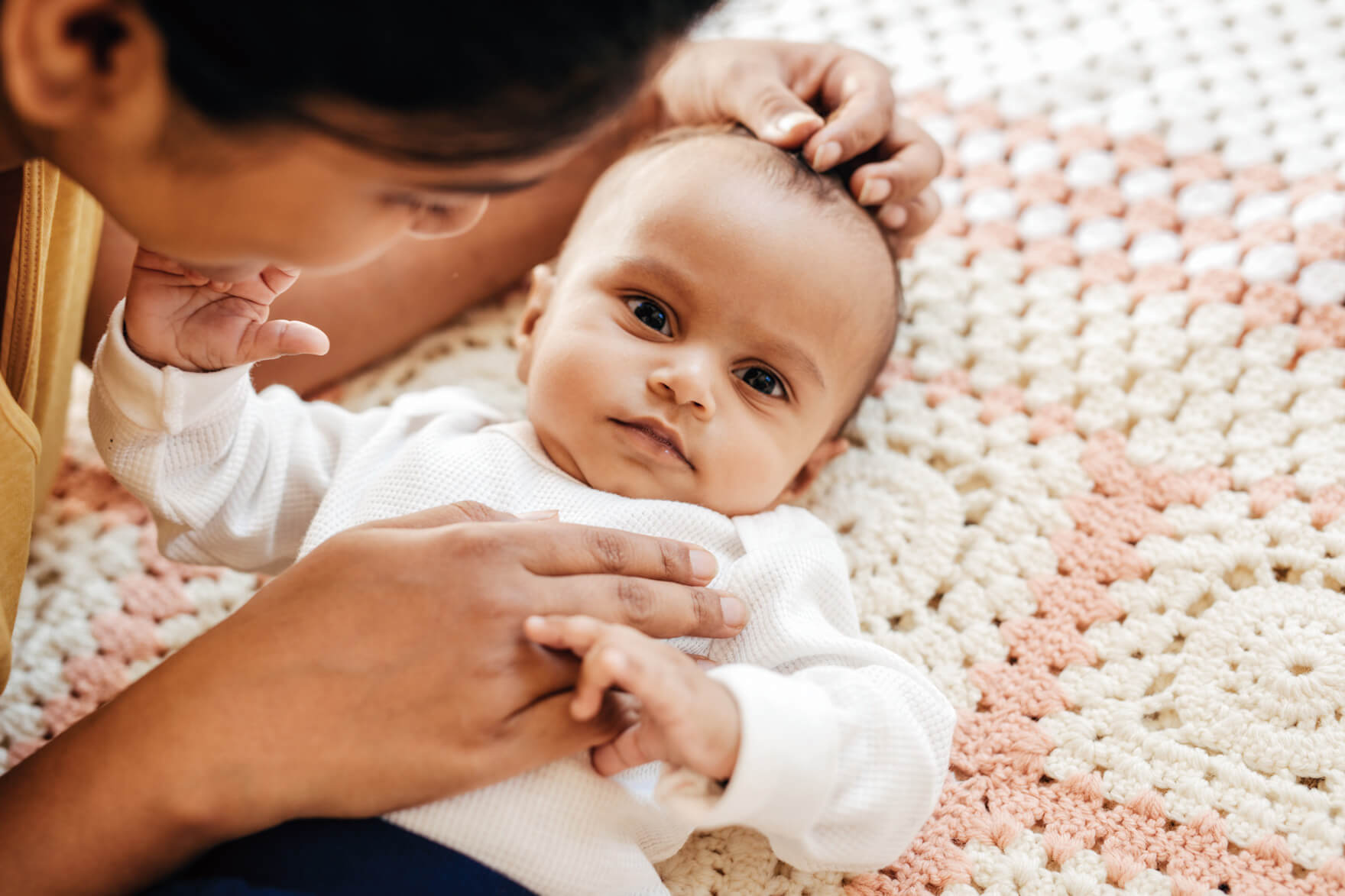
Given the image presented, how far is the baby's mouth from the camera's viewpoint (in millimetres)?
962

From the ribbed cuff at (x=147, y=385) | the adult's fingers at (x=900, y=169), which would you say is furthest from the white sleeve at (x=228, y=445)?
the adult's fingers at (x=900, y=169)

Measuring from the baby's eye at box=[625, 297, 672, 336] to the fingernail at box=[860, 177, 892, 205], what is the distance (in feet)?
0.88

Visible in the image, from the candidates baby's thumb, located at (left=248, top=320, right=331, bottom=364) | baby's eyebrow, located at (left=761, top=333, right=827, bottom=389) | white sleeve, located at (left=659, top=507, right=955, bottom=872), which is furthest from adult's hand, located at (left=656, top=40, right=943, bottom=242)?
baby's thumb, located at (left=248, top=320, right=331, bottom=364)

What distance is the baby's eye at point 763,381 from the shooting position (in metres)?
1.05

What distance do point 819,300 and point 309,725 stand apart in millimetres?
634

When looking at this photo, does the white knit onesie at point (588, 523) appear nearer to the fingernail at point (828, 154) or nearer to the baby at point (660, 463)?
the baby at point (660, 463)

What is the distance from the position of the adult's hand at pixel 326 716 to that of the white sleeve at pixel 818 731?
0.39ft

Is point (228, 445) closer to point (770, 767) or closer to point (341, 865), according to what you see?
point (341, 865)

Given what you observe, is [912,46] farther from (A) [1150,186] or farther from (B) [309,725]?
(B) [309,725]

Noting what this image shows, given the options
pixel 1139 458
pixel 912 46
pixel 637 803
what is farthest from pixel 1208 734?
pixel 912 46

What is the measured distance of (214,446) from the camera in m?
0.97

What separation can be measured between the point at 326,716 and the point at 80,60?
0.45 m

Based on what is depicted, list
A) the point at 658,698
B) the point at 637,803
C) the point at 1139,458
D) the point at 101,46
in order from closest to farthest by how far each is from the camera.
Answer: the point at 101,46 → the point at 658,698 → the point at 637,803 → the point at 1139,458

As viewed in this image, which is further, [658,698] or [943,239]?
[943,239]
